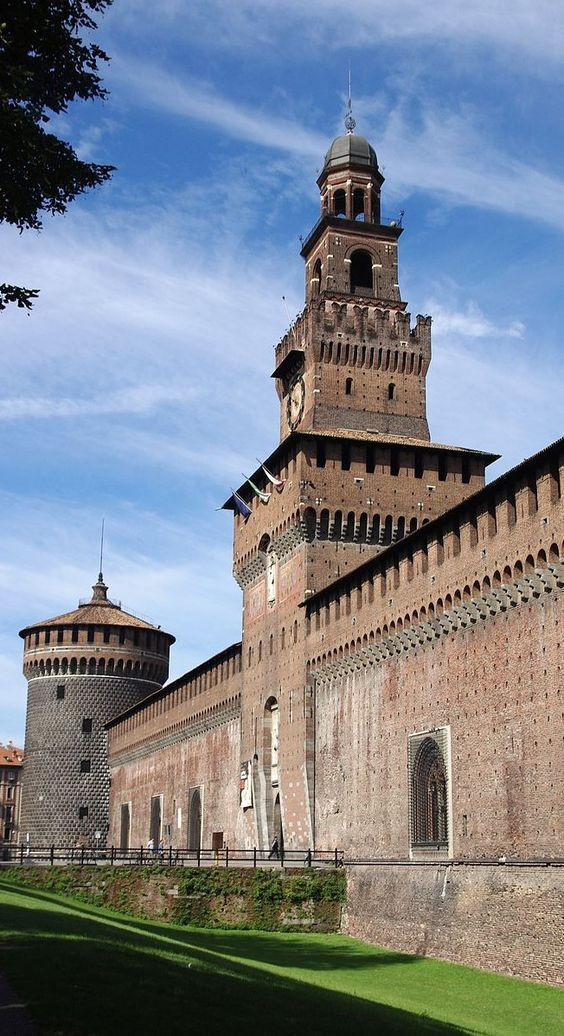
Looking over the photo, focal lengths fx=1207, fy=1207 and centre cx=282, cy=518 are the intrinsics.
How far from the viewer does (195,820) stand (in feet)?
179

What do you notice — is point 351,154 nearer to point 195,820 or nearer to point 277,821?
point 277,821

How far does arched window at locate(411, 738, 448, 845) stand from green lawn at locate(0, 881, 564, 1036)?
341cm

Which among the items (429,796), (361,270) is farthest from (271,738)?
(361,270)

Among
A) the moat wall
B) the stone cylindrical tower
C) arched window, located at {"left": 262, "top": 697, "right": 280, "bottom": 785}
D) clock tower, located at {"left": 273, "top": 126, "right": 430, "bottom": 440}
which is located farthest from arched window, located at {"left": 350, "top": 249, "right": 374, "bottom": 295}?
the stone cylindrical tower

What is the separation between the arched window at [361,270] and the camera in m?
46.8

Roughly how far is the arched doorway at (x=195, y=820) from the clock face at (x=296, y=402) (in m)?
18.4

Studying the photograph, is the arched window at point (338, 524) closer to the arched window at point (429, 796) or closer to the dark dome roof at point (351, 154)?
the arched window at point (429, 796)

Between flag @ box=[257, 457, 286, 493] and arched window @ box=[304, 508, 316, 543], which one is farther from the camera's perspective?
flag @ box=[257, 457, 286, 493]

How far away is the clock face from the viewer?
147 ft

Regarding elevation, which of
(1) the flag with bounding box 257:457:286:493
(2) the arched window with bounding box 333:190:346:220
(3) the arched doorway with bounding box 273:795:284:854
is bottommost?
(3) the arched doorway with bounding box 273:795:284:854

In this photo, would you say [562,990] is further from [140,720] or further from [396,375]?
[140,720]

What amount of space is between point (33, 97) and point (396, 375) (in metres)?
30.7

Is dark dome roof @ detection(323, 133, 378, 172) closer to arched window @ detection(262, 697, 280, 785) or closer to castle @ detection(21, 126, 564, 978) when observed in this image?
castle @ detection(21, 126, 564, 978)

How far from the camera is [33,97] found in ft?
48.5
